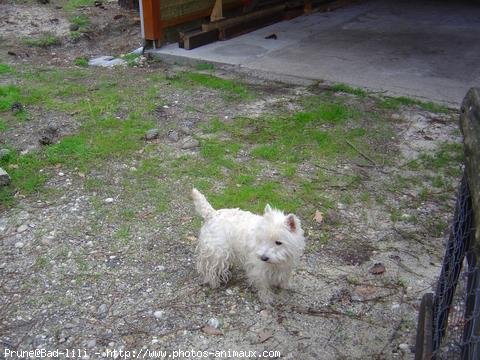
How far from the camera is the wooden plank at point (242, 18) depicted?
402 inches

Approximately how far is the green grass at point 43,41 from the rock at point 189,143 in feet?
18.3

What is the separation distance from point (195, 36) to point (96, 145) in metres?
4.30

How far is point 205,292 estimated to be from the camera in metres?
3.91

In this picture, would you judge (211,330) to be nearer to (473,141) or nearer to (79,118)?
(473,141)

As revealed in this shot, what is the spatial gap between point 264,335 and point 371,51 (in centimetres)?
746

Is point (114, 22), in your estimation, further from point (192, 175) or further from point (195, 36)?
point (192, 175)

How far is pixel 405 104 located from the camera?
7.28m

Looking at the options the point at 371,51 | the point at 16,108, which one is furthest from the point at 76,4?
the point at 371,51

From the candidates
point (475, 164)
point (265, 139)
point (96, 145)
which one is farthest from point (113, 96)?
point (475, 164)

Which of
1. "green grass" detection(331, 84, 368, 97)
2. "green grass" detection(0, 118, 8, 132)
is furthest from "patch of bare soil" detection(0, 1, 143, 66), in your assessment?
"green grass" detection(331, 84, 368, 97)

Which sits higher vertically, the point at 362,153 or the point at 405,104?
the point at 405,104

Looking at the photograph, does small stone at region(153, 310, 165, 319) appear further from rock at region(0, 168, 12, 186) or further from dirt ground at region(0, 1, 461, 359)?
rock at region(0, 168, 12, 186)

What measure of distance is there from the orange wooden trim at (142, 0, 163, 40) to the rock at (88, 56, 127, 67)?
712 mm

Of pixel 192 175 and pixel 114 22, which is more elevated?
pixel 114 22
